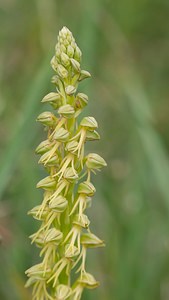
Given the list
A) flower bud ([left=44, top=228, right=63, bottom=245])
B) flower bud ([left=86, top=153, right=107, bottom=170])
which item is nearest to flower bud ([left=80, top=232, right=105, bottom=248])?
flower bud ([left=44, top=228, right=63, bottom=245])

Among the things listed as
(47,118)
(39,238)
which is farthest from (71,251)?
(47,118)

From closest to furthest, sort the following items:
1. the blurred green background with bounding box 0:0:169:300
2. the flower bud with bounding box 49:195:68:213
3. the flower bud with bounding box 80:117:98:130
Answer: the flower bud with bounding box 49:195:68:213 < the flower bud with bounding box 80:117:98:130 < the blurred green background with bounding box 0:0:169:300

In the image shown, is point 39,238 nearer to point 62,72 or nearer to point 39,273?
point 39,273

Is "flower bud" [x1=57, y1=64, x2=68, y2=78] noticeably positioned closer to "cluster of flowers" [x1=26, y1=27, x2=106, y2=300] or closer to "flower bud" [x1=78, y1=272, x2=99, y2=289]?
"cluster of flowers" [x1=26, y1=27, x2=106, y2=300]

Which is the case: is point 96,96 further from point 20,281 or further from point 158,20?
point 20,281

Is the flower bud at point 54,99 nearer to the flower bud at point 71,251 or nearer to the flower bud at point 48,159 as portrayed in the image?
the flower bud at point 48,159

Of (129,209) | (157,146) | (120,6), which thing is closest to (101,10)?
(120,6)

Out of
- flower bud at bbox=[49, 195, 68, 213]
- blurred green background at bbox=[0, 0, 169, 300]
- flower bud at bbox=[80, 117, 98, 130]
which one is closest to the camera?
flower bud at bbox=[49, 195, 68, 213]
